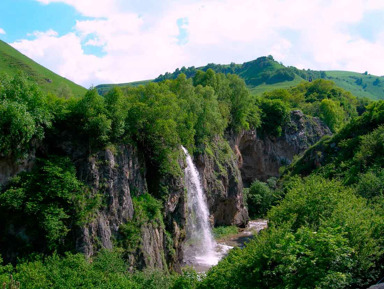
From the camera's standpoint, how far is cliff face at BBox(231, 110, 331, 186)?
208ft

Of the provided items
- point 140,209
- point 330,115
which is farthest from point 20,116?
point 330,115

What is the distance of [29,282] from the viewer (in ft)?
49.5

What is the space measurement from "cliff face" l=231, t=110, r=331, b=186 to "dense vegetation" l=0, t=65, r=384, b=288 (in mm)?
27247

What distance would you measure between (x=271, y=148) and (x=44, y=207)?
52.2 meters

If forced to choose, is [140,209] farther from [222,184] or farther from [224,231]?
[224,231]

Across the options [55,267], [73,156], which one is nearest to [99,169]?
[73,156]

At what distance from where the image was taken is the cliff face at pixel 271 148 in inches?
2492

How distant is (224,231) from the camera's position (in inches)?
1719

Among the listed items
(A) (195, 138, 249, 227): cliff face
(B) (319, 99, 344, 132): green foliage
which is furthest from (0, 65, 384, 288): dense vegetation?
(B) (319, 99, 344, 132): green foliage

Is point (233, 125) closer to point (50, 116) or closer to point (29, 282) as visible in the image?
point (50, 116)

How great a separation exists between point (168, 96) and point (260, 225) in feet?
91.3

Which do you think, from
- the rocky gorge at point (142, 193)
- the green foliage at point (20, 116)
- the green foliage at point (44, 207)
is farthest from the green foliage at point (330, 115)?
the green foliage at point (20, 116)

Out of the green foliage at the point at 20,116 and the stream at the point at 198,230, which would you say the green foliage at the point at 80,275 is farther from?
the stream at the point at 198,230

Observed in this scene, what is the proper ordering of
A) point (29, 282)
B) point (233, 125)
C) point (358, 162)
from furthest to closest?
1. point (233, 125)
2. point (358, 162)
3. point (29, 282)
